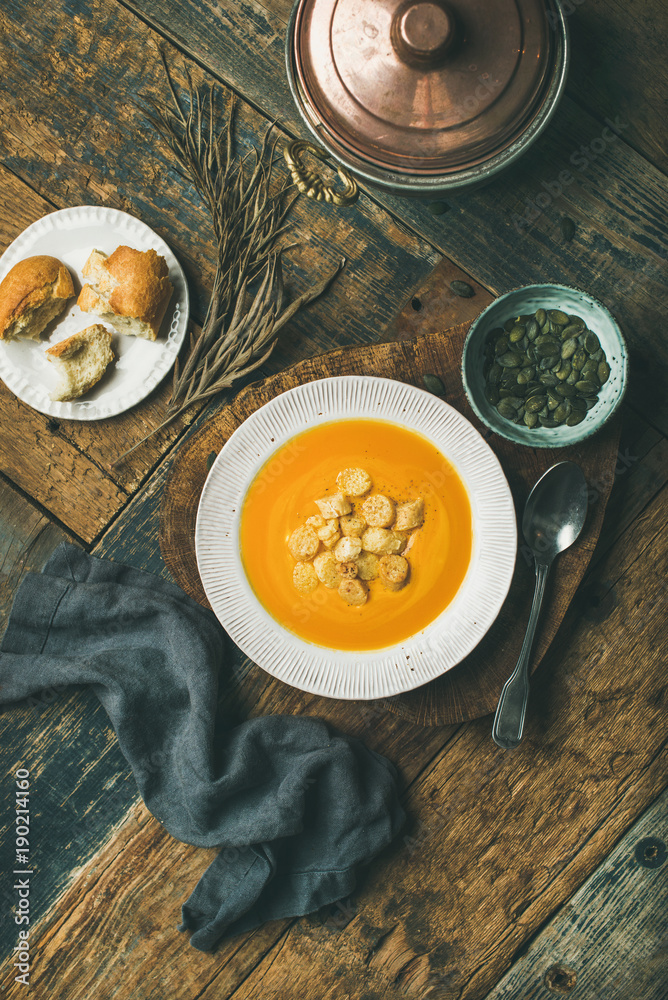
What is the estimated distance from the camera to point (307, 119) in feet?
4.28

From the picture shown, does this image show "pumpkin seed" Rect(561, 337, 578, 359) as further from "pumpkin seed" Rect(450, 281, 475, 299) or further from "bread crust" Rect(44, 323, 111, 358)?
"bread crust" Rect(44, 323, 111, 358)

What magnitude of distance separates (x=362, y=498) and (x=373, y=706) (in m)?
0.58

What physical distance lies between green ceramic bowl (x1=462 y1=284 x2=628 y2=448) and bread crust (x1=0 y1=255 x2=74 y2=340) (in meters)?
1.07

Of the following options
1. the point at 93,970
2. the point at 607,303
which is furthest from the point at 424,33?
→ the point at 93,970

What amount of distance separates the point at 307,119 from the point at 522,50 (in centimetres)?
44

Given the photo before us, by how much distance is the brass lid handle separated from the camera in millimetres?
1517

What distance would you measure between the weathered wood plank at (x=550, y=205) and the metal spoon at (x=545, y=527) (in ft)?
1.15

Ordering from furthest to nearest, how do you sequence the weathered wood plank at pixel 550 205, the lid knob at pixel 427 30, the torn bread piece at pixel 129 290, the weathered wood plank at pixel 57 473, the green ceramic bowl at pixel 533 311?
the weathered wood plank at pixel 57 473
the weathered wood plank at pixel 550 205
the torn bread piece at pixel 129 290
the green ceramic bowl at pixel 533 311
the lid knob at pixel 427 30

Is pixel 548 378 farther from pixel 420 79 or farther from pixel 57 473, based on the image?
pixel 57 473

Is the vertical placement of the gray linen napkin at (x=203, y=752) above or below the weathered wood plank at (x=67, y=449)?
below

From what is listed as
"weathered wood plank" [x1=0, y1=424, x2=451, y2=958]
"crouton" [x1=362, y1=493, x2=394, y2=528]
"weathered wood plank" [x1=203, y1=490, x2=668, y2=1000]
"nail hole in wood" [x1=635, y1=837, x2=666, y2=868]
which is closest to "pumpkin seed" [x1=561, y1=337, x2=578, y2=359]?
"crouton" [x1=362, y1=493, x2=394, y2=528]

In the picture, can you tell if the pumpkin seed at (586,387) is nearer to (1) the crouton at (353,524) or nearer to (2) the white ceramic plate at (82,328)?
(1) the crouton at (353,524)

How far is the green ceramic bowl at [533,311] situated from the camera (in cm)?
146

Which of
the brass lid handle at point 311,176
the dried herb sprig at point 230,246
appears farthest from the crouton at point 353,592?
the brass lid handle at point 311,176
